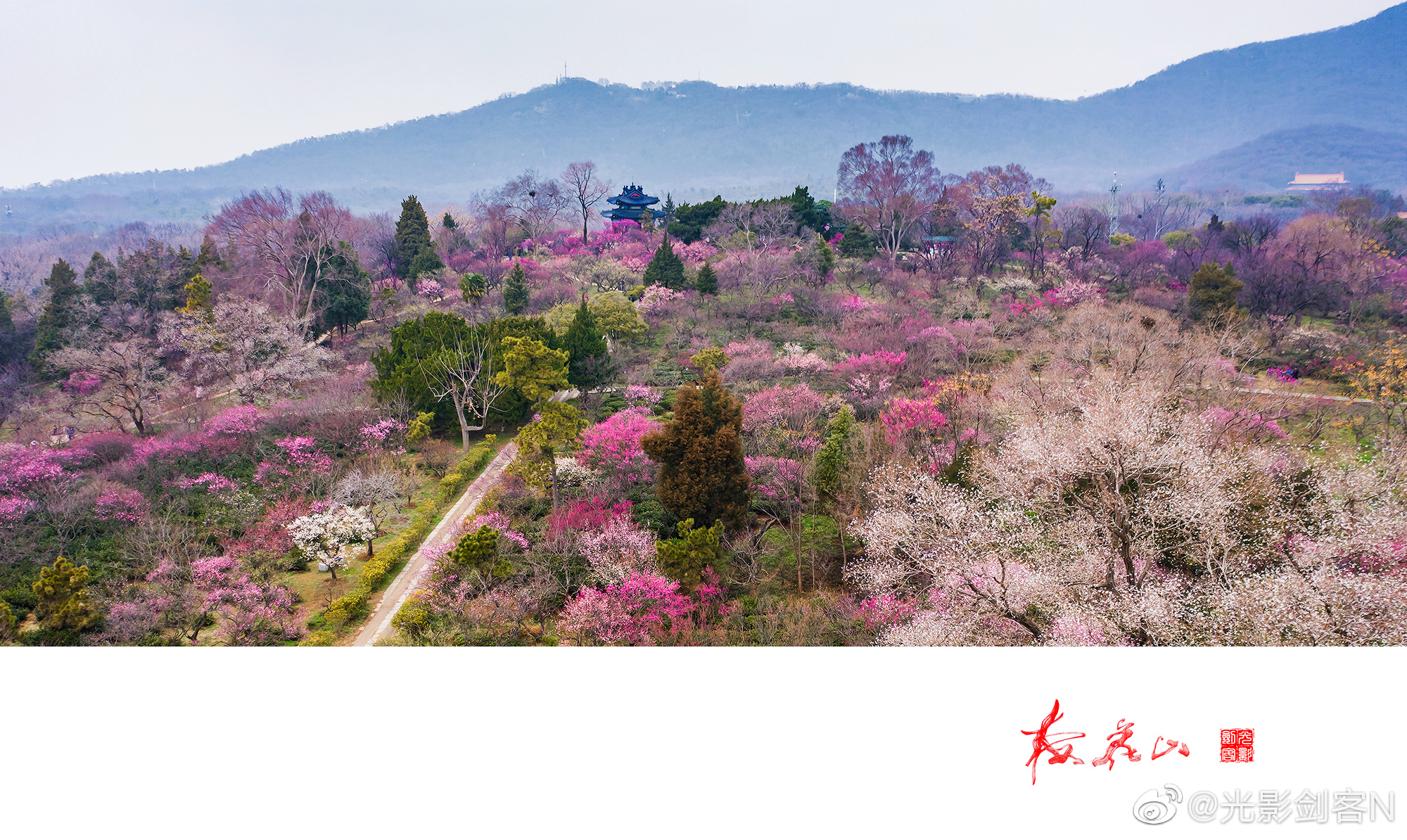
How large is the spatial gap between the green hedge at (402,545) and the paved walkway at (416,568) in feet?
0.47

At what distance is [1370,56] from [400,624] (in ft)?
76.4

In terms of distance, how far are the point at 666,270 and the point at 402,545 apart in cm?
1778

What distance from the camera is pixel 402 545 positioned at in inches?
432

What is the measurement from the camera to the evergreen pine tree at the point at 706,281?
83.1 feet

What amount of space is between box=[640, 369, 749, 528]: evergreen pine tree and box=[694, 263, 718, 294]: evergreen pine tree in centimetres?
1494

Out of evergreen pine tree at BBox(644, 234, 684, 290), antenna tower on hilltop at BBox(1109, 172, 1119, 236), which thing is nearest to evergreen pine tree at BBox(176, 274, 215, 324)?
evergreen pine tree at BBox(644, 234, 684, 290)

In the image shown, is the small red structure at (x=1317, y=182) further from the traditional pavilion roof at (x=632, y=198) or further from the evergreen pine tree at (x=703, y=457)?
the traditional pavilion roof at (x=632, y=198)

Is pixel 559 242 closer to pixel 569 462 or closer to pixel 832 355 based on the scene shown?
pixel 832 355

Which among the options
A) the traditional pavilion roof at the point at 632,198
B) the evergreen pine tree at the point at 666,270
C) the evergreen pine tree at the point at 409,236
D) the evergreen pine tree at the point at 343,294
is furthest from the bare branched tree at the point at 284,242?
the traditional pavilion roof at the point at 632,198

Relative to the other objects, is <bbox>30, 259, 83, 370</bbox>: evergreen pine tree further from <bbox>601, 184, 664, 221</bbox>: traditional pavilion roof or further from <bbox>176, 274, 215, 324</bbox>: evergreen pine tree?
<bbox>601, 184, 664, 221</bbox>: traditional pavilion roof

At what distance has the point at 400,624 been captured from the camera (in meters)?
9.13

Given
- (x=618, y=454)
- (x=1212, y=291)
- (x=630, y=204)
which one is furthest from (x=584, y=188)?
(x=1212, y=291)

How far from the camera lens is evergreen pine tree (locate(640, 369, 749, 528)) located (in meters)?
10.7

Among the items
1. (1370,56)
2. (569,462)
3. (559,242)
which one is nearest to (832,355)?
(569,462)
